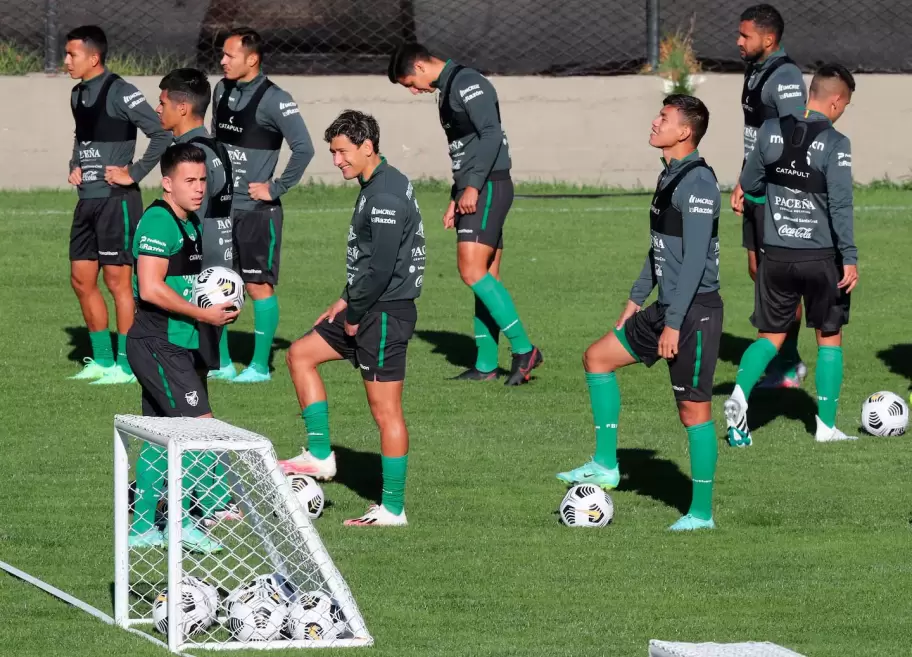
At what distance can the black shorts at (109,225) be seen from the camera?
11.3 meters

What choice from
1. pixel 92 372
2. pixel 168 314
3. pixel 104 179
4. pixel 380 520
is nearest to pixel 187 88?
pixel 168 314

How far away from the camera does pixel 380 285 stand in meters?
7.52

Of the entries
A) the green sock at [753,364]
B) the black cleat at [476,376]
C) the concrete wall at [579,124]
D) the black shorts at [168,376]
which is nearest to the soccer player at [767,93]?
the green sock at [753,364]

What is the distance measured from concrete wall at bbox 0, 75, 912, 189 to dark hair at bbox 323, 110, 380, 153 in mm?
11573

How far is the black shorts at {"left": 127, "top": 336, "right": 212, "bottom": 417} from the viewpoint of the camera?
735 cm

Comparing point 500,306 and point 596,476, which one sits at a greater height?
point 500,306

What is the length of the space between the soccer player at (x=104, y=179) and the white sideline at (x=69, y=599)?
4.46 meters

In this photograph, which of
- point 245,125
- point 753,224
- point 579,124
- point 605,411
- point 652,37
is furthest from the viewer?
point 652,37

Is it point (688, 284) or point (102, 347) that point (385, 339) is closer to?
point (688, 284)

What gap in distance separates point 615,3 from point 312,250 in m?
5.95

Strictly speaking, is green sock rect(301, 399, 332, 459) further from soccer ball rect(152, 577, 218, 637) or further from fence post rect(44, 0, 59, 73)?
fence post rect(44, 0, 59, 73)

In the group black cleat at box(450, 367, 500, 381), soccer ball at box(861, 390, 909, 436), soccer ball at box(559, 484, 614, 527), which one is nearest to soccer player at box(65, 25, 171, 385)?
black cleat at box(450, 367, 500, 381)

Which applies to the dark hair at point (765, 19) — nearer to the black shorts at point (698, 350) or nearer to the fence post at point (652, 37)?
the black shorts at point (698, 350)

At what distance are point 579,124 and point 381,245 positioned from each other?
40.4ft
